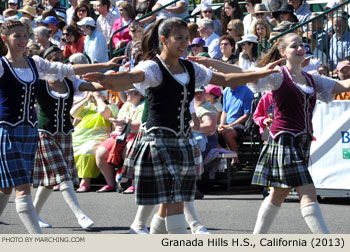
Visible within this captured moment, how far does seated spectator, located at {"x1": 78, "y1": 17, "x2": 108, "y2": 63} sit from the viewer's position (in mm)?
13297

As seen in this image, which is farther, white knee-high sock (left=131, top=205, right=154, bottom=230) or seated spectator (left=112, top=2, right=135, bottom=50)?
seated spectator (left=112, top=2, right=135, bottom=50)

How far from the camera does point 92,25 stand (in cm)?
1350

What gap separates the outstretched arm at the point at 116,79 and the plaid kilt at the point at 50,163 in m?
2.50

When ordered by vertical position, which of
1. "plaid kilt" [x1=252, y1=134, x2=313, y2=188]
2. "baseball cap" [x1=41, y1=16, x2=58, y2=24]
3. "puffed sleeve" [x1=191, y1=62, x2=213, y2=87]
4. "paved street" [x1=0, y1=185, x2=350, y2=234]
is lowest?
"paved street" [x1=0, y1=185, x2=350, y2=234]

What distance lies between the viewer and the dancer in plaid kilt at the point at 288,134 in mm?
5961

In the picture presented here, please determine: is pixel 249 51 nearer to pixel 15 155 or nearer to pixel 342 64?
pixel 342 64

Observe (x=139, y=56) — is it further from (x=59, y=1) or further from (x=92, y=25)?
(x=59, y=1)

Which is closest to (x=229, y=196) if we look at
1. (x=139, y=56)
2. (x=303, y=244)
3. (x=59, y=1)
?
(x=139, y=56)

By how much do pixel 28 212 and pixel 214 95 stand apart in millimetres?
4986

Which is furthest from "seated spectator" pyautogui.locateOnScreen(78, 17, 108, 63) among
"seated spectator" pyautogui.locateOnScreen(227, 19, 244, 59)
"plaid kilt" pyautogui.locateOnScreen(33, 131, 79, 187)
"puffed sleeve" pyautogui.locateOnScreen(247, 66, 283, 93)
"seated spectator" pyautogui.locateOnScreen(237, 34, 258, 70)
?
"puffed sleeve" pyautogui.locateOnScreen(247, 66, 283, 93)

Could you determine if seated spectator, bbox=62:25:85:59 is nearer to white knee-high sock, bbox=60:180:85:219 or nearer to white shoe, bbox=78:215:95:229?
white knee-high sock, bbox=60:180:85:219

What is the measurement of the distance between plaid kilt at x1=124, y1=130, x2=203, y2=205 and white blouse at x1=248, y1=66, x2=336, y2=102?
2.55ft

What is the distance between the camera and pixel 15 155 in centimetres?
617

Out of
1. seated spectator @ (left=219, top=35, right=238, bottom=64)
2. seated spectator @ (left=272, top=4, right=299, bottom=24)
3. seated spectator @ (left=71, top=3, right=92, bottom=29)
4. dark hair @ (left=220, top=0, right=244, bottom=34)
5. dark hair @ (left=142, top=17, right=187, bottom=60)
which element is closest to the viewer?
dark hair @ (left=142, top=17, right=187, bottom=60)
